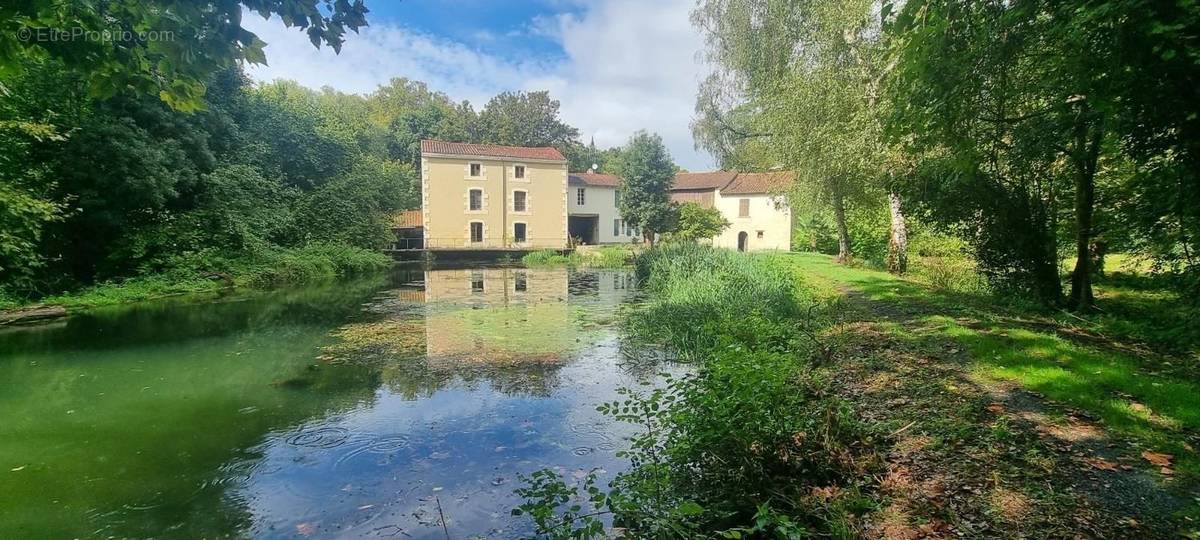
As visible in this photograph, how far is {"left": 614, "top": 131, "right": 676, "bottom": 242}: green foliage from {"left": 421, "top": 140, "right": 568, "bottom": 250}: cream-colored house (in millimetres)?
4424

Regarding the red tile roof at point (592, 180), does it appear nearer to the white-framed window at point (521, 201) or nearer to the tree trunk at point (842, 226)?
the white-framed window at point (521, 201)

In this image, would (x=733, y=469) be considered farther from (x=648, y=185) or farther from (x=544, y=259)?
(x=648, y=185)

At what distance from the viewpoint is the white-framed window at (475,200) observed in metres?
34.1

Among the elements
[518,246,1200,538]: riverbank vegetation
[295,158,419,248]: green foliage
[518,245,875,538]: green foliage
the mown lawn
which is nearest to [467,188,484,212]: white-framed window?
[295,158,419,248]: green foliage

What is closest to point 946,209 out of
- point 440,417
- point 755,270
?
point 755,270

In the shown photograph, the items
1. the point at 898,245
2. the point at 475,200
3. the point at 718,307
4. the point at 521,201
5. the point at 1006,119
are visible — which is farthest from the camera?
the point at 521,201

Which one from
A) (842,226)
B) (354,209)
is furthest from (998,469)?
(354,209)

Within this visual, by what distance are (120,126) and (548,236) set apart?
24232 millimetres

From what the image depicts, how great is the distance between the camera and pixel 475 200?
113 ft

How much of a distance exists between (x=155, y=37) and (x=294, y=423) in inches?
146

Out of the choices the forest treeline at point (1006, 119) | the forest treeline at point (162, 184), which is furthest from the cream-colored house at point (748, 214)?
the forest treeline at point (162, 184)

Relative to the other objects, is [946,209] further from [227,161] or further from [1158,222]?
[227,161]

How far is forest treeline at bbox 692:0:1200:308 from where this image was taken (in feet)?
14.0

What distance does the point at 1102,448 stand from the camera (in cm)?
345
